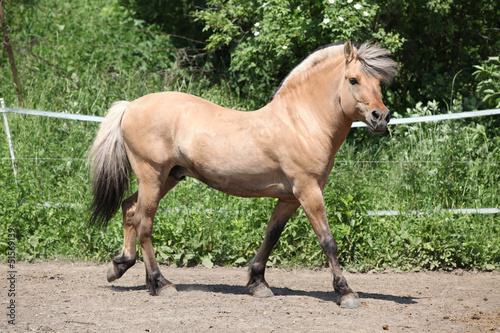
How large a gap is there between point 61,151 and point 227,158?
12.5 feet

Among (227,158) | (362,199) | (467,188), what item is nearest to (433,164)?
(467,188)

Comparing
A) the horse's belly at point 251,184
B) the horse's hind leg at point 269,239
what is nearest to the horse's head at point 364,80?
the horse's belly at point 251,184

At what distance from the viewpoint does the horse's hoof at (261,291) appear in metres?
→ 5.32

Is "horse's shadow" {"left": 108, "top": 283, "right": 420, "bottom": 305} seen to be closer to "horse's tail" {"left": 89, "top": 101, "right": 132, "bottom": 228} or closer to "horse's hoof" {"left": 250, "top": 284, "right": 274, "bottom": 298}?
"horse's hoof" {"left": 250, "top": 284, "right": 274, "bottom": 298}

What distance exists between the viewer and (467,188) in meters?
7.08

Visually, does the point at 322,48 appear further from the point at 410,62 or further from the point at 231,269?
the point at 410,62

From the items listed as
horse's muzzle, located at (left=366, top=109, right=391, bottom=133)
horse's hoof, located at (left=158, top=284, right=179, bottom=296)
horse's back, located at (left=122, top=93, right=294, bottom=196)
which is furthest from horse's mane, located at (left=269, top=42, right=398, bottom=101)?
horse's hoof, located at (left=158, top=284, right=179, bottom=296)

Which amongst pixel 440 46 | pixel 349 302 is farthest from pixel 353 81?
pixel 440 46

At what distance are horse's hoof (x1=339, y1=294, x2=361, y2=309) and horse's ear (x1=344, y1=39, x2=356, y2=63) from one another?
6.63 ft

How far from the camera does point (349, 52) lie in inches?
194

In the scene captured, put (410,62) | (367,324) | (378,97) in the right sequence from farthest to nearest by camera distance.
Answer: (410,62) → (378,97) → (367,324)

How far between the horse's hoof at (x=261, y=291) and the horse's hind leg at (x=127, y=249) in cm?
122

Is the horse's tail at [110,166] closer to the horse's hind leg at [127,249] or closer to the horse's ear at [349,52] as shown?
the horse's hind leg at [127,249]

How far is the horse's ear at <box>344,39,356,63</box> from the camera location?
4879mm
